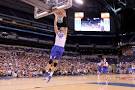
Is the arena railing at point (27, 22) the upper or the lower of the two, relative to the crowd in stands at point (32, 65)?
upper

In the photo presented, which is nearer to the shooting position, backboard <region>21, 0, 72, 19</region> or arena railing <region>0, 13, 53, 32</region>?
backboard <region>21, 0, 72, 19</region>

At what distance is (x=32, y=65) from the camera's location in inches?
1061

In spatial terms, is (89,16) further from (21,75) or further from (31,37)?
(21,75)

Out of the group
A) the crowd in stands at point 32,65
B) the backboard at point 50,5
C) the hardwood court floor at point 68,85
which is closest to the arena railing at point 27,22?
the crowd in stands at point 32,65

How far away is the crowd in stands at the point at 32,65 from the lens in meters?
23.8

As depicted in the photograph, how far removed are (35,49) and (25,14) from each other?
4695 millimetres

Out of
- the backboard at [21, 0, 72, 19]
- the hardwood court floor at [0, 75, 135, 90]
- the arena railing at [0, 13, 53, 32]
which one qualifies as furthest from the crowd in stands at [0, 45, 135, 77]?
the backboard at [21, 0, 72, 19]

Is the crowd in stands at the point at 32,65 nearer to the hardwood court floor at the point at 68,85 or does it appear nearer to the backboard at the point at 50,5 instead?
the hardwood court floor at the point at 68,85

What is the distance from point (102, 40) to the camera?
150 ft

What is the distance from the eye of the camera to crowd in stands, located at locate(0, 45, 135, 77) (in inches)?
939

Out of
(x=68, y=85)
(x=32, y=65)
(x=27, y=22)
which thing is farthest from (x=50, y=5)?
(x=27, y=22)

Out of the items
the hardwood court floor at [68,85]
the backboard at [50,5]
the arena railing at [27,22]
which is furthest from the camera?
the arena railing at [27,22]

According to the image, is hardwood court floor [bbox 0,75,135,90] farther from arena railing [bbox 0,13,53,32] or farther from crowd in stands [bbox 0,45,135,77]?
arena railing [bbox 0,13,53,32]

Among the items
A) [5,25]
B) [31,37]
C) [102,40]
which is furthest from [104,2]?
→ [5,25]
